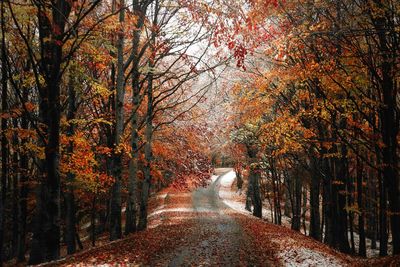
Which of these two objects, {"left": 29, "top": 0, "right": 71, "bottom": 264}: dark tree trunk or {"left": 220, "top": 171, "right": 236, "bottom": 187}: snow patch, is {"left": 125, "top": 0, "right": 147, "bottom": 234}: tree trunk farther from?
{"left": 220, "top": 171, "right": 236, "bottom": 187}: snow patch

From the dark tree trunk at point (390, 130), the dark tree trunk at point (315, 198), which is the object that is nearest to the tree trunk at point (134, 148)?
the dark tree trunk at point (315, 198)

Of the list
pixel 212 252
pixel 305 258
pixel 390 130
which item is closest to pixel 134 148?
pixel 212 252

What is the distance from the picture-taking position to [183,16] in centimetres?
1584

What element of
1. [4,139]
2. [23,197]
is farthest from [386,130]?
[23,197]

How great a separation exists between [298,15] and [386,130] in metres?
4.99

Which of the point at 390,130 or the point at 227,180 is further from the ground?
the point at 390,130

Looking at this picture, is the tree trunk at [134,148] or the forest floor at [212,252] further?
the tree trunk at [134,148]

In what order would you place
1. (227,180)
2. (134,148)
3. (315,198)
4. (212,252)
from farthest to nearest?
(227,180) → (315,198) → (134,148) → (212,252)

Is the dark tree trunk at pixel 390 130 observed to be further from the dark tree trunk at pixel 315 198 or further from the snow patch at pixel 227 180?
the snow patch at pixel 227 180

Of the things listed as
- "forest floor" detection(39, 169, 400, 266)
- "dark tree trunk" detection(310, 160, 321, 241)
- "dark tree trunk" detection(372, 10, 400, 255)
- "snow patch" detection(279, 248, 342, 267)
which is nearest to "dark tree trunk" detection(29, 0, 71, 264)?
Result: "forest floor" detection(39, 169, 400, 266)

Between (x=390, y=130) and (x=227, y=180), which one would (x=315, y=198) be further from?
(x=227, y=180)

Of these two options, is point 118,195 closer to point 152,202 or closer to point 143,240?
point 143,240

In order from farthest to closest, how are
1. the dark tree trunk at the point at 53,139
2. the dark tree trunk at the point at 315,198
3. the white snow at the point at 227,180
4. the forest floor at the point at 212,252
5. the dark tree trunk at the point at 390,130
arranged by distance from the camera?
1. the white snow at the point at 227,180
2. the dark tree trunk at the point at 315,198
3. the dark tree trunk at the point at 390,130
4. the forest floor at the point at 212,252
5. the dark tree trunk at the point at 53,139

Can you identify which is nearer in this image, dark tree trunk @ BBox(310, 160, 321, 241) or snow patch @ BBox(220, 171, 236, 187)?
dark tree trunk @ BBox(310, 160, 321, 241)
